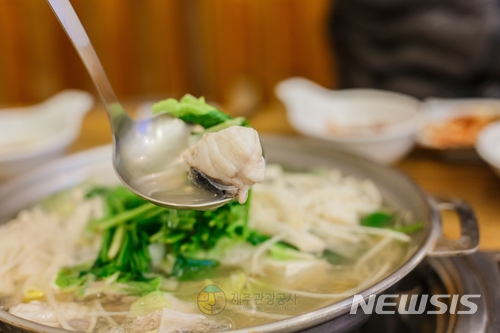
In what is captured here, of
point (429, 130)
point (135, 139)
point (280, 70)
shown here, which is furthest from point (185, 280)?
point (280, 70)

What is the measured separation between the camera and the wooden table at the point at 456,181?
132cm

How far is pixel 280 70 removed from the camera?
12.2ft

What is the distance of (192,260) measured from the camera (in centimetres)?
104

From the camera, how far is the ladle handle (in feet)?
3.10

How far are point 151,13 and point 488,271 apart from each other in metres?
3.37

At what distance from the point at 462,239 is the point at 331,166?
566 mm

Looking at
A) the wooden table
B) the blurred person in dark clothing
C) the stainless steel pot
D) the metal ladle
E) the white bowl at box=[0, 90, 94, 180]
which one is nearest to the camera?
the stainless steel pot

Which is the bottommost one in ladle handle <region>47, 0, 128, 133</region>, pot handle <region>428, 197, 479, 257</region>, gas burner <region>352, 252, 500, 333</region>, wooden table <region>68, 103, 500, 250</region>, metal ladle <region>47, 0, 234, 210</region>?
wooden table <region>68, 103, 500, 250</region>

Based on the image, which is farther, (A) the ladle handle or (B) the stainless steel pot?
(A) the ladle handle

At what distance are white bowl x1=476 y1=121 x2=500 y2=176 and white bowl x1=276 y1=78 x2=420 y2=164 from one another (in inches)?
9.0

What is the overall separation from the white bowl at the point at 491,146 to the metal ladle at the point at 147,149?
0.95 metres

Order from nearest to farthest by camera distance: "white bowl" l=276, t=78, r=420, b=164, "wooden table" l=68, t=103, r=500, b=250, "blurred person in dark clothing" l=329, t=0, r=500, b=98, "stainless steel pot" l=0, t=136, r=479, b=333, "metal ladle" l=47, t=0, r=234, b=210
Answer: "stainless steel pot" l=0, t=136, r=479, b=333 → "metal ladle" l=47, t=0, r=234, b=210 → "wooden table" l=68, t=103, r=500, b=250 → "white bowl" l=276, t=78, r=420, b=164 → "blurred person in dark clothing" l=329, t=0, r=500, b=98

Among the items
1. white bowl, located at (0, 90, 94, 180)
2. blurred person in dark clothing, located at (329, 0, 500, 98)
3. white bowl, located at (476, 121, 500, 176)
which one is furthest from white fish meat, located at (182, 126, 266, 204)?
blurred person in dark clothing, located at (329, 0, 500, 98)

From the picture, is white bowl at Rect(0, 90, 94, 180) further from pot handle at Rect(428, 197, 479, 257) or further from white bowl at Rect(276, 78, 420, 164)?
pot handle at Rect(428, 197, 479, 257)
